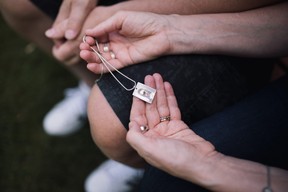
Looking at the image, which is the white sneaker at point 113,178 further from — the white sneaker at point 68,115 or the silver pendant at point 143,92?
the silver pendant at point 143,92

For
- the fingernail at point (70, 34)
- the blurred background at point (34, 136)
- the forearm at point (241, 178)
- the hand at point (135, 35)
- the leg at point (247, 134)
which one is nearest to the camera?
the forearm at point (241, 178)

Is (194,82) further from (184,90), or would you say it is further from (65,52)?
(65,52)

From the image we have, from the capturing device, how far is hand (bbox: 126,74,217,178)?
1023 mm

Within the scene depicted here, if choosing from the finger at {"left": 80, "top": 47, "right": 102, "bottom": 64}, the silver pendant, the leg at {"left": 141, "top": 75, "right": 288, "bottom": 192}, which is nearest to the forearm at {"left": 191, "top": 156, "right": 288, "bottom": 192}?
the leg at {"left": 141, "top": 75, "right": 288, "bottom": 192}

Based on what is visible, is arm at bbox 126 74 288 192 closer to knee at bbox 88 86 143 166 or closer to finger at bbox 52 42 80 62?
knee at bbox 88 86 143 166

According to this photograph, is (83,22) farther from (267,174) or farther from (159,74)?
(267,174)

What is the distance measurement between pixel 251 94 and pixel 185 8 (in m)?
0.47

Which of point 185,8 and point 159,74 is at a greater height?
point 185,8

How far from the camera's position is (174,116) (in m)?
1.20

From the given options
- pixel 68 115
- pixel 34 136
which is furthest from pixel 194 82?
pixel 34 136

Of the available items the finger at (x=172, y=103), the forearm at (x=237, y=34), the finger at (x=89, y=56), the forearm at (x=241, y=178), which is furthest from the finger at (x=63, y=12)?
the forearm at (x=241, y=178)

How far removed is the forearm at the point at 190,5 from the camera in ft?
4.28

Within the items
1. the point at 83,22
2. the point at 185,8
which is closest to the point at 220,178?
the point at 185,8

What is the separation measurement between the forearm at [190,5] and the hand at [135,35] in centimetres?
13
